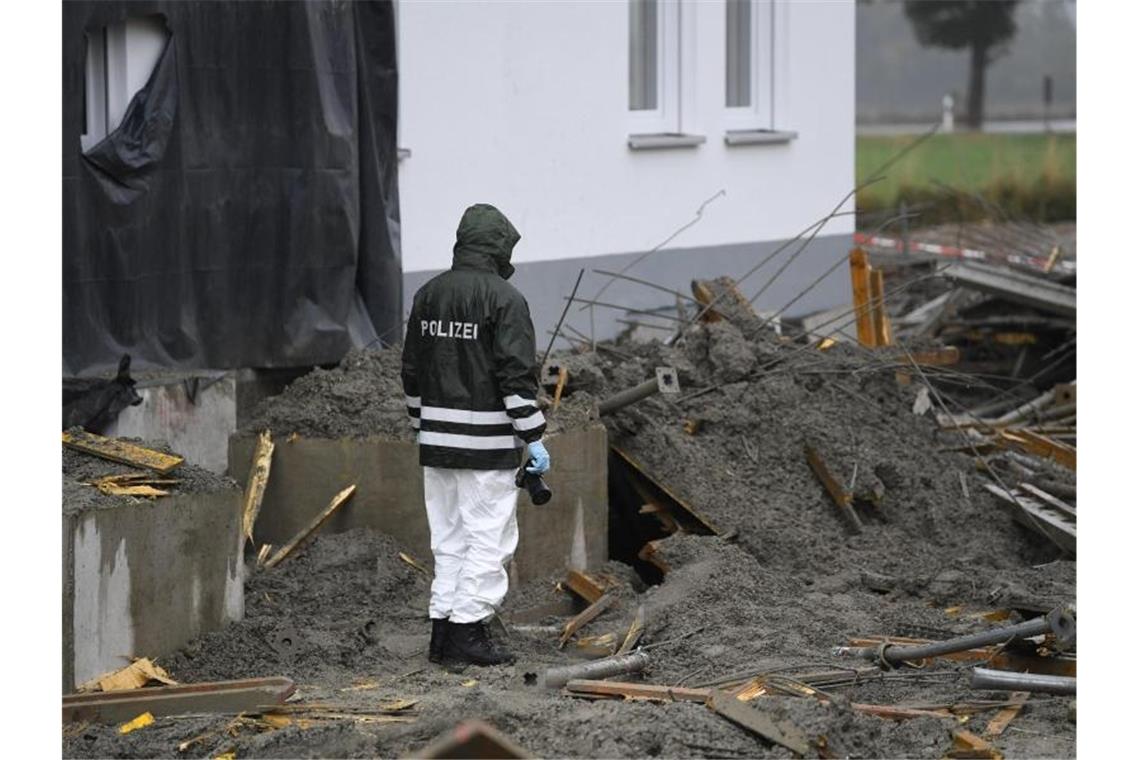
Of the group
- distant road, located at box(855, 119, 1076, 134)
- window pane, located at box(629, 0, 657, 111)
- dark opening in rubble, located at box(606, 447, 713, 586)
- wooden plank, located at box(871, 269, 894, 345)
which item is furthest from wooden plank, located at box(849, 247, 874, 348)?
distant road, located at box(855, 119, 1076, 134)

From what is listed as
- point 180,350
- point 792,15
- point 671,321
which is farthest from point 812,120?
point 180,350

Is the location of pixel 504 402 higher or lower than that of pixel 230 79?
lower

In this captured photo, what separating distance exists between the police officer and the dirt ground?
1.01 ft

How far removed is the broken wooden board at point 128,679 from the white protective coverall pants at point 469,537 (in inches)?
50.7

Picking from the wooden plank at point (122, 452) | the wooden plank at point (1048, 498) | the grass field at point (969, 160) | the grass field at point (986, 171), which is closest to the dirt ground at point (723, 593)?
the wooden plank at point (1048, 498)

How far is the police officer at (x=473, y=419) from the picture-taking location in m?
7.64

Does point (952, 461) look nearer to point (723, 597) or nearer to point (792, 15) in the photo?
point (723, 597)

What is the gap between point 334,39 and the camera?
1038 centimetres

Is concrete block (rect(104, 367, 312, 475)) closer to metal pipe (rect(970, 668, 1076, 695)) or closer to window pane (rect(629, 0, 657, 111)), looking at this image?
metal pipe (rect(970, 668, 1076, 695))

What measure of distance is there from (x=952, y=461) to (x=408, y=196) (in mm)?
3789

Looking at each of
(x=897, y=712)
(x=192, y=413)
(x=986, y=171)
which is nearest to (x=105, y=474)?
(x=192, y=413)

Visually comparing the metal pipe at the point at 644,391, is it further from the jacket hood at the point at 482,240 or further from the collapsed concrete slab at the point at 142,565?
the collapsed concrete slab at the point at 142,565

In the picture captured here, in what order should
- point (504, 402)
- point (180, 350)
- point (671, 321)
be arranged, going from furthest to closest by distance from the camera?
point (671, 321), point (180, 350), point (504, 402)

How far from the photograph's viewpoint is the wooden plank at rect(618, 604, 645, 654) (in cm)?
800
